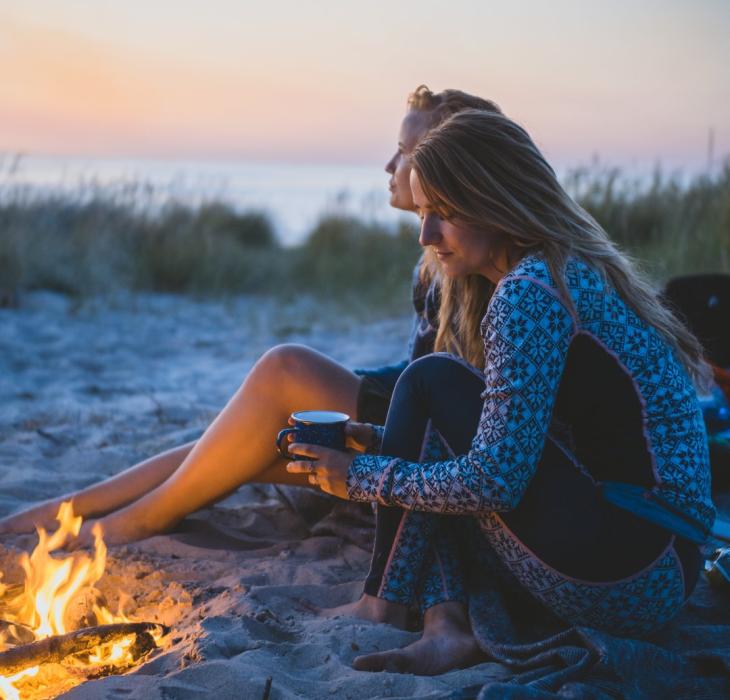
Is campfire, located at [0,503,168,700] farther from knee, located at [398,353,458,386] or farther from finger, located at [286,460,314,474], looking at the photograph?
knee, located at [398,353,458,386]

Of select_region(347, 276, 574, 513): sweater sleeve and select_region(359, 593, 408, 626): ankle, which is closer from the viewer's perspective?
select_region(347, 276, 574, 513): sweater sleeve

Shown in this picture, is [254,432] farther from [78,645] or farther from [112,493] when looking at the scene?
[78,645]

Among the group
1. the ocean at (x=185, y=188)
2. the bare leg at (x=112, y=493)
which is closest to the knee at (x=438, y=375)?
the bare leg at (x=112, y=493)

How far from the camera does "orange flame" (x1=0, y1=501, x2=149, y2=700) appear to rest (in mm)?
1960

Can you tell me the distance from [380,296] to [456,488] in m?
6.55

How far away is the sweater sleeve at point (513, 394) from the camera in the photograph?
1646 millimetres

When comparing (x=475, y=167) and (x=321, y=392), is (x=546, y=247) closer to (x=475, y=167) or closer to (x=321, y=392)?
(x=475, y=167)

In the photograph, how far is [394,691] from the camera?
1.72 meters

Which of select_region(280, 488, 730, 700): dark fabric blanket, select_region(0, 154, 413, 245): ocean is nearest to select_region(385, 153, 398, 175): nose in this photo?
select_region(280, 488, 730, 700): dark fabric blanket

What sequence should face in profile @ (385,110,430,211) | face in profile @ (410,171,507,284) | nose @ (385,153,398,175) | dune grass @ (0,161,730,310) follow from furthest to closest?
dune grass @ (0,161,730,310) < nose @ (385,153,398,175) < face in profile @ (385,110,430,211) < face in profile @ (410,171,507,284)

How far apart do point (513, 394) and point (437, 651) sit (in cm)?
66

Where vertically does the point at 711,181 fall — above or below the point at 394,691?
above

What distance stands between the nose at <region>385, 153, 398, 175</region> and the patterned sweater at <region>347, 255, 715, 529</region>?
1367 millimetres

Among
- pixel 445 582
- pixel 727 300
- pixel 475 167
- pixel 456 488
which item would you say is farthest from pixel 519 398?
pixel 727 300
